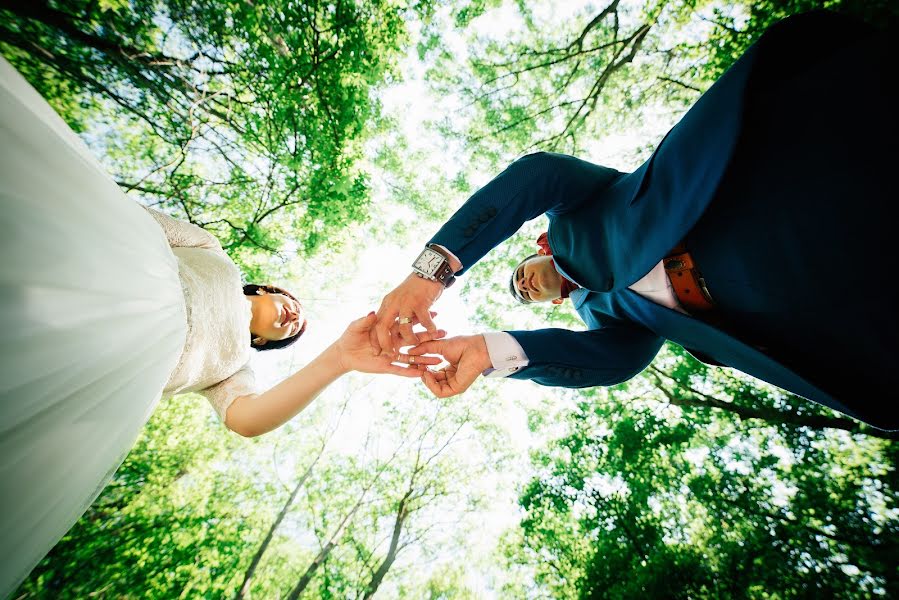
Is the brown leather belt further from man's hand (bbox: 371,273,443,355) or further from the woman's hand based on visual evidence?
the woman's hand

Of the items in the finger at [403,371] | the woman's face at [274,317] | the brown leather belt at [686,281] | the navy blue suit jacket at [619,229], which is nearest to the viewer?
the navy blue suit jacket at [619,229]

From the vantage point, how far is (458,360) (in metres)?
1.76

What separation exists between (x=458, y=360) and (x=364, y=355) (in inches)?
32.0

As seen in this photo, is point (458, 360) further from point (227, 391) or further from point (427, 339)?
point (227, 391)

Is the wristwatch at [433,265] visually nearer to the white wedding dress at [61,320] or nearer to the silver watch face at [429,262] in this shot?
the silver watch face at [429,262]

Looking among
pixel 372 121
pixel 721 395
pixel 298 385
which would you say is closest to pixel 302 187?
pixel 372 121

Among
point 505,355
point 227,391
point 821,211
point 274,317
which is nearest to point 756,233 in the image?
point 821,211

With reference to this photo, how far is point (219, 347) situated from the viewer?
217 cm

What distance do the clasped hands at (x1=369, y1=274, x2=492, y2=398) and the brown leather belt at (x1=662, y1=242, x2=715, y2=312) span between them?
1066 mm

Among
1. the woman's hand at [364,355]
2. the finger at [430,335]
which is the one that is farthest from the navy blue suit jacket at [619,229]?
the woman's hand at [364,355]

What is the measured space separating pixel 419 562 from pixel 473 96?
1616 centimetres

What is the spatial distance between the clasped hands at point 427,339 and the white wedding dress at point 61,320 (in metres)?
1.02

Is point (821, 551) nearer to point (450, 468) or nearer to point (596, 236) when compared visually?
point (596, 236)

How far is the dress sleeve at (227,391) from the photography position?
2.27 meters
